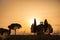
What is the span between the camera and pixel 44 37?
4.39 feet

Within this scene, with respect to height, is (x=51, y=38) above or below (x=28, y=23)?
below

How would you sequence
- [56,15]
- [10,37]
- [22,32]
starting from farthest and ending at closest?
[56,15], [22,32], [10,37]

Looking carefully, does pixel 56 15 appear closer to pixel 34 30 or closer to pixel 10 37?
pixel 34 30

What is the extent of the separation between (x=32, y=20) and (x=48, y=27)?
36 cm

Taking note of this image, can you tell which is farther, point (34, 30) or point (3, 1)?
A: point (3, 1)

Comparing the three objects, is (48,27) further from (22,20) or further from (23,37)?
(22,20)

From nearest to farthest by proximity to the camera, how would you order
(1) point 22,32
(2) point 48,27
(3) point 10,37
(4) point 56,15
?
(3) point 10,37, (2) point 48,27, (1) point 22,32, (4) point 56,15

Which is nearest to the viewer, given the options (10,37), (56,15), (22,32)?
(10,37)

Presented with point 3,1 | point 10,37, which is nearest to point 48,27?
point 10,37

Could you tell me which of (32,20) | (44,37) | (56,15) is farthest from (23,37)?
(56,15)

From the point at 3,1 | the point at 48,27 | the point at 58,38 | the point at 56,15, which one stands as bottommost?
the point at 58,38

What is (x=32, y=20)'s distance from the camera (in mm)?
1786

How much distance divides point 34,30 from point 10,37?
0.99ft

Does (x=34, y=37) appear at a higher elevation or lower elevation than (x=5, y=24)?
lower
